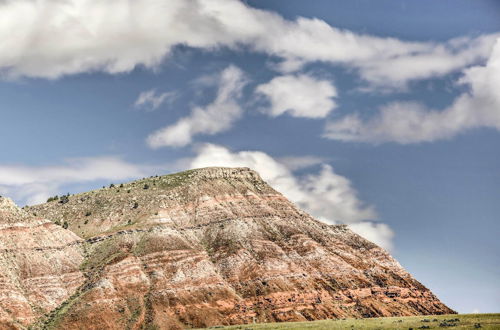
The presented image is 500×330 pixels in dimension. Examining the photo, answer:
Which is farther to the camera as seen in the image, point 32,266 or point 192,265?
point 192,265

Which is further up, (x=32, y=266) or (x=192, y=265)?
(x=192, y=265)

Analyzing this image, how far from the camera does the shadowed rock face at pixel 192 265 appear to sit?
130 meters

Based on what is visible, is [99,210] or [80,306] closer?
[80,306]

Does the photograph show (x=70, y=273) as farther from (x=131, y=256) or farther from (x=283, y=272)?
(x=283, y=272)

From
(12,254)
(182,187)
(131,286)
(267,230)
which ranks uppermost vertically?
(182,187)

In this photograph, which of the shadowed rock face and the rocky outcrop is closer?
the rocky outcrop

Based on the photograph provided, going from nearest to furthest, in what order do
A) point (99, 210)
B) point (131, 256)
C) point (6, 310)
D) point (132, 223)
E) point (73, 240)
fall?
point (6, 310) → point (131, 256) → point (73, 240) → point (132, 223) → point (99, 210)

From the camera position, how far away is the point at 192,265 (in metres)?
147

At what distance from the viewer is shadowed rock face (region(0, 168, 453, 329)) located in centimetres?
13000

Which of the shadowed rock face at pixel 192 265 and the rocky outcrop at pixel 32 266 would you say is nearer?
the rocky outcrop at pixel 32 266

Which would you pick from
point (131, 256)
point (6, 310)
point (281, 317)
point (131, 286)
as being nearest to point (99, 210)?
point (131, 256)

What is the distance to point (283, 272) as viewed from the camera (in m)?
151

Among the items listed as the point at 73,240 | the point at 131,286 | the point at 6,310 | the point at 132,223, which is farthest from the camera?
the point at 132,223

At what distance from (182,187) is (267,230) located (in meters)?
37.5
